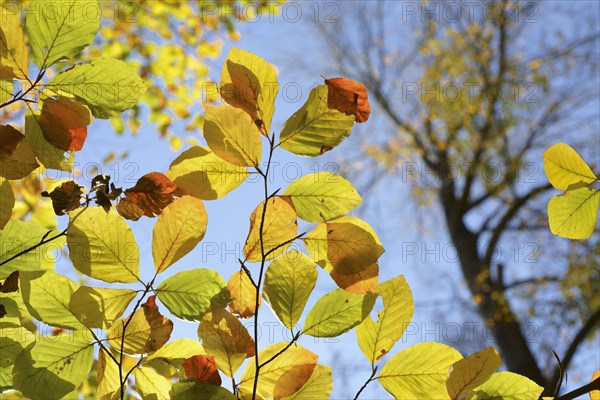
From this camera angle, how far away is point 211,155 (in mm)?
428

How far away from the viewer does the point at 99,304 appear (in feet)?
1.31

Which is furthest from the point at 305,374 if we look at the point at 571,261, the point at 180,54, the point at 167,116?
the point at 571,261

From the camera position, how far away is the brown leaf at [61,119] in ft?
1.38

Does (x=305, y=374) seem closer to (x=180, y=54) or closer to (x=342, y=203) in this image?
(x=342, y=203)

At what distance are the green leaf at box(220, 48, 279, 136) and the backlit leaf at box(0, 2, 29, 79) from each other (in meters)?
0.14

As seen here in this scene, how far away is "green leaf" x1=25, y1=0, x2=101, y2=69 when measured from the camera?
0.39 m

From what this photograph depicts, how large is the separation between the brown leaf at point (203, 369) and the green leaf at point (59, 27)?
0.78 feet

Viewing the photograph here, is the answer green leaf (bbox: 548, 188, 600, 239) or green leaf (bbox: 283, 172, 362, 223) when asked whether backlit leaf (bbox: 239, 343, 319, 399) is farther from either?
green leaf (bbox: 548, 188, 600, 239)

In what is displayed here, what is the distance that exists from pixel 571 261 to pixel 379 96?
2.66m

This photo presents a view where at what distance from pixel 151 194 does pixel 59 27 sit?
14 centimetres

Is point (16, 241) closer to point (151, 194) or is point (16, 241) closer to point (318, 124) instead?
point (151, 194)

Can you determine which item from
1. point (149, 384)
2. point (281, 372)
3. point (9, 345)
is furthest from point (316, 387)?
point (9, 345)


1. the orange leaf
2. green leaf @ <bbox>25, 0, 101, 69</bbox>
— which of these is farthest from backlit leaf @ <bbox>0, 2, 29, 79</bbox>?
the orange leaf

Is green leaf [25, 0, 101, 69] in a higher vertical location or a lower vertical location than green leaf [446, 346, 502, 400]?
higher
